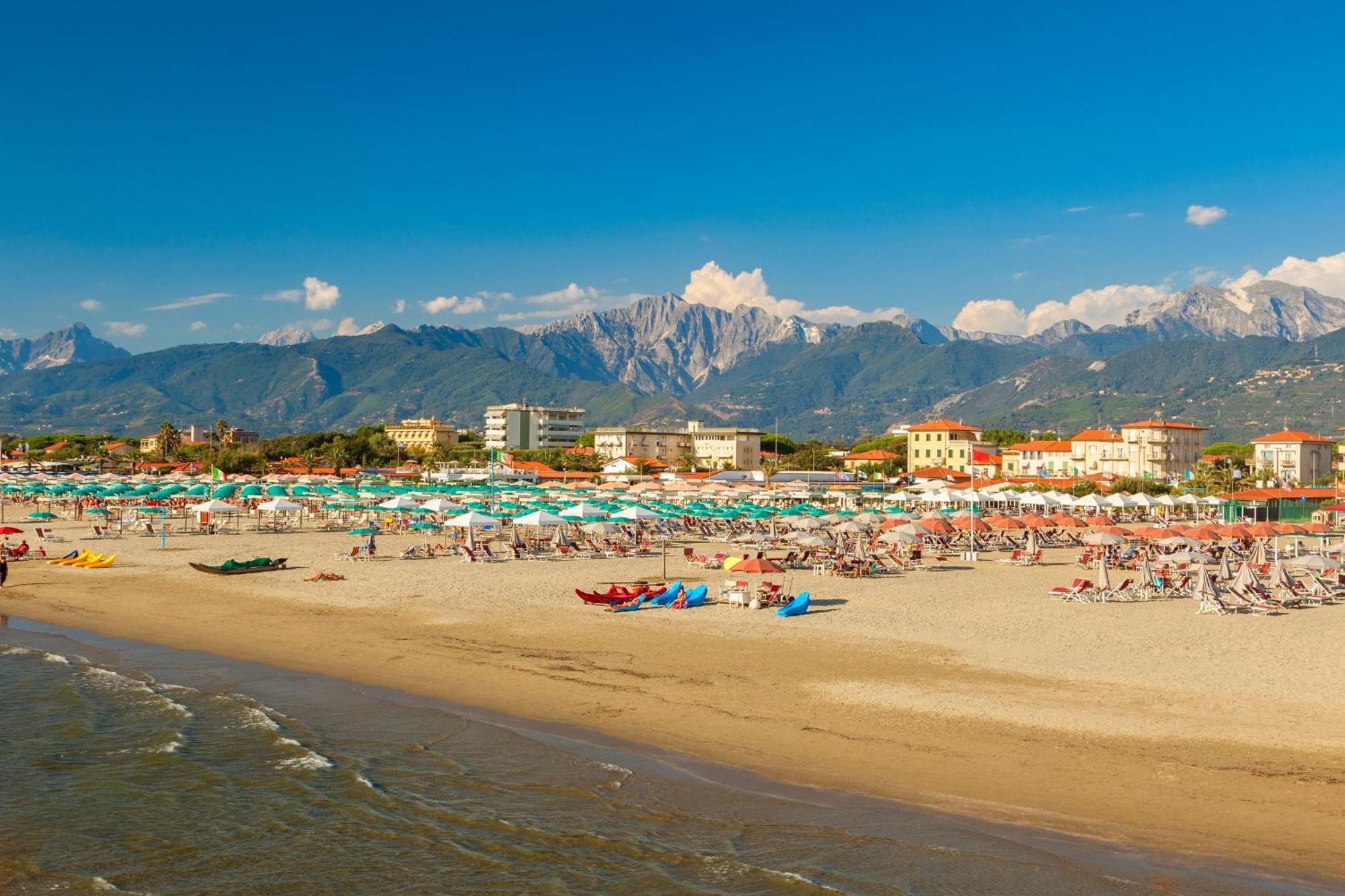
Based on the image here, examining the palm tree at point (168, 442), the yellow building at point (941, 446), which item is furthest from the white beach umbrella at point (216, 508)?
the palm tree at point (168, 442)

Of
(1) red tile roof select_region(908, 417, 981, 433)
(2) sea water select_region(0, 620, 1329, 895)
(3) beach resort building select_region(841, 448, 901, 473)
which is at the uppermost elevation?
→ (1) red tile roof select_region(908, 417, 981, 433)

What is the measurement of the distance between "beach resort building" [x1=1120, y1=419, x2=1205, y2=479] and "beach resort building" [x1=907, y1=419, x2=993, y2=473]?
654 inches

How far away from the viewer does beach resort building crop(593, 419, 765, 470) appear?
14175cm

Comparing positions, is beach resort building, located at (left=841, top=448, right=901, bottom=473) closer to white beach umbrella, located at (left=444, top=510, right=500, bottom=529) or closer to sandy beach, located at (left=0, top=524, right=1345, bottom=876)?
white beach umbrella, located at (left=444, top=510, right=500, bottom=529)

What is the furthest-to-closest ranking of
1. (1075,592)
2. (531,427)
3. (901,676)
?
(531,427), (1075,592), (901,676)

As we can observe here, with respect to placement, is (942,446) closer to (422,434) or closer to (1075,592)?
(1075,592)

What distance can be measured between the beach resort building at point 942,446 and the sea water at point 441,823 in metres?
103

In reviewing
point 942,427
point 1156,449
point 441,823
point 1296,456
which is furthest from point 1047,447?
point 441,823

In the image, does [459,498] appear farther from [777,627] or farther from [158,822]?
[158,822]

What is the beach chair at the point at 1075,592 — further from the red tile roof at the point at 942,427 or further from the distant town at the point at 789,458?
the red tile roof at the point at 942,427

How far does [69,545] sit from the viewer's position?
131 ft

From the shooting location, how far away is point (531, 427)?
173250 millimetres

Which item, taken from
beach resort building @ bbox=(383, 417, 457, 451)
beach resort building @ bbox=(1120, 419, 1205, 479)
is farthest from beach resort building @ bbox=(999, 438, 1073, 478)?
beach resort building @ bbox=(383, 417, 457, 451)

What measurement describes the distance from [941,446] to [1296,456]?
111 ft
